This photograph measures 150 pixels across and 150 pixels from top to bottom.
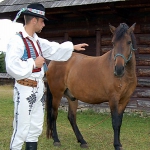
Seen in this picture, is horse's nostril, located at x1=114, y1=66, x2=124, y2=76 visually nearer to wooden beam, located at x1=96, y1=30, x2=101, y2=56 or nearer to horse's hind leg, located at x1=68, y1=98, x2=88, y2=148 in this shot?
horse's hind leg, located at x1=68, y1=98, x2=88, y2=148

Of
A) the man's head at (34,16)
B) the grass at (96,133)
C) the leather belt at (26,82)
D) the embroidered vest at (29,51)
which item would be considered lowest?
the grass at (96,133)

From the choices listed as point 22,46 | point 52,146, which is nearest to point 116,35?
point 22,46

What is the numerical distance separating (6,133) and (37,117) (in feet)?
10.8

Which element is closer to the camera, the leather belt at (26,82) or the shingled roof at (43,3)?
the leather belt at (26,82)

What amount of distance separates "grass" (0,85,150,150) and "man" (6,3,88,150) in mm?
2039

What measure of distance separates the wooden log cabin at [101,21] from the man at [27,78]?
4447mm

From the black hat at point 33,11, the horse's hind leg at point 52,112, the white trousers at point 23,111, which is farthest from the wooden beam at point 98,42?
the white trousers at point 23,111

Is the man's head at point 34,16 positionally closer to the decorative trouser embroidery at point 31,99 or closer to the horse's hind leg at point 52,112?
the decorative trouser embroidery at point 31,99

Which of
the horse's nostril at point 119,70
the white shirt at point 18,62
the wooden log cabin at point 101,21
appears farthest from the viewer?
the wooden log cabin at point 101,21

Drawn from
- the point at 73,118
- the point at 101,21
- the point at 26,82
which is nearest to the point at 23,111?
the point at 26,82

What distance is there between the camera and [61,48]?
3.80 meters

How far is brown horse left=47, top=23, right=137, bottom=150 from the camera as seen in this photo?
15.4ft

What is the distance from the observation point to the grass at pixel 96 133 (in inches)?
217

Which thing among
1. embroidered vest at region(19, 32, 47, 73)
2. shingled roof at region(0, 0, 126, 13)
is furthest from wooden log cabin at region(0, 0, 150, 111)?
embroidered vest at region(19, 32, 47, 73)
